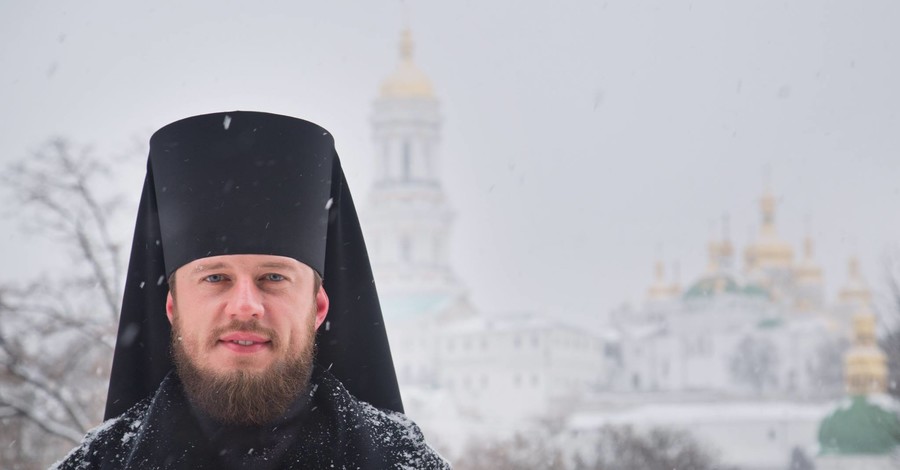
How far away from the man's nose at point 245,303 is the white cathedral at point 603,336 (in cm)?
6168

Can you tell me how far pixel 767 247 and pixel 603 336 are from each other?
1203 cm

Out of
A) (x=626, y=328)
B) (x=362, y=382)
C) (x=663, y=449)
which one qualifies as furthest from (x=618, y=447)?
(x=362, y=382)

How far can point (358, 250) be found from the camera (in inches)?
80.4

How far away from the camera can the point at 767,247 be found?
7831 centimetres

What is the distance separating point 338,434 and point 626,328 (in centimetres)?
8461

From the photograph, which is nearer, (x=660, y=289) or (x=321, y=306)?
(x=321, y=306)

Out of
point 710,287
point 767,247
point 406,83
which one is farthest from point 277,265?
point 406,83

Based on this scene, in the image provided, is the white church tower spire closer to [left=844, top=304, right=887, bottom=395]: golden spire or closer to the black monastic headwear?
[left=844, top=304, right=887, bottom=395]: golden spire

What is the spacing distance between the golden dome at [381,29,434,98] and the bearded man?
87.0 meters

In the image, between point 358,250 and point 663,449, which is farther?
point 663,449

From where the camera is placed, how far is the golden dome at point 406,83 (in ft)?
293

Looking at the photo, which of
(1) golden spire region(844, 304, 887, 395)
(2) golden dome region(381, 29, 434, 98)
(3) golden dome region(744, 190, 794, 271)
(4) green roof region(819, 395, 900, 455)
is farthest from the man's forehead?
(2) golden dome region(381, 29, 434, 98)

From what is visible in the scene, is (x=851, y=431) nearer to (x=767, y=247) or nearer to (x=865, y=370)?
(x=865, y=370)

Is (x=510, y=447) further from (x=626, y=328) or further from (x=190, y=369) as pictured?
(x=190, y=369)
